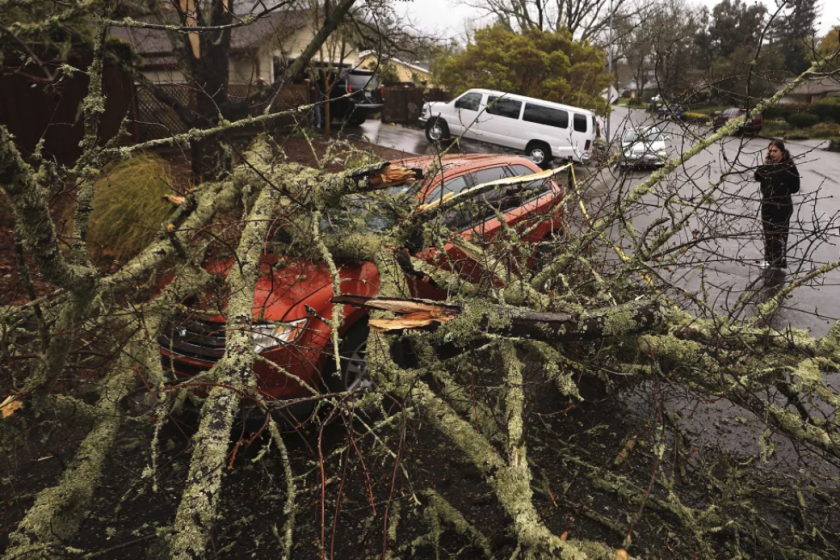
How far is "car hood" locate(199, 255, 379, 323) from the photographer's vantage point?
4.14 metres

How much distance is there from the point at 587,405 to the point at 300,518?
2403 millimetres

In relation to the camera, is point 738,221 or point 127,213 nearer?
point 738,221

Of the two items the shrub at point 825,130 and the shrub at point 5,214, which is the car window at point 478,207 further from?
the shrub at point 825,130

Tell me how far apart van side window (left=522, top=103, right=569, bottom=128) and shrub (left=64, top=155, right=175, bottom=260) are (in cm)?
1237

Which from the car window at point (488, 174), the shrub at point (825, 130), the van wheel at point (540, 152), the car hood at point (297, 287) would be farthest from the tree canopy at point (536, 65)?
the car hood at point (297, 287)

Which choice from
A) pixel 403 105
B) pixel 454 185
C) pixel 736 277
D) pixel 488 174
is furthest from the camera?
pixel 403 105

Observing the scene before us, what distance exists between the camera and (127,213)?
6.70 m

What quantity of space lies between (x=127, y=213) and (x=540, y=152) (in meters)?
12.8

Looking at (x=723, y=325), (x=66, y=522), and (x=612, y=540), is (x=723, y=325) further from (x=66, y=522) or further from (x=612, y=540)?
(x=66, y=522)

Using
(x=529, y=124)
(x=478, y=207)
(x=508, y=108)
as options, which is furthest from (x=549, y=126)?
→ (x=478, y=207)

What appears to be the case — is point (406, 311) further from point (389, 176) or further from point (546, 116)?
point (546, 116)

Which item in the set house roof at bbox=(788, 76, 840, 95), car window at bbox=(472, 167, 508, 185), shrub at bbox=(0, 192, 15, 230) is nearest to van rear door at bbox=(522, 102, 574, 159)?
house roof at bbox=(788, 76, 840, 95)

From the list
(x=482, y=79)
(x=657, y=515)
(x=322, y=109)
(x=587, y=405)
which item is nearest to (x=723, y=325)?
(x=657, y=515)

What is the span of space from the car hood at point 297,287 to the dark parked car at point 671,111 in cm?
241
